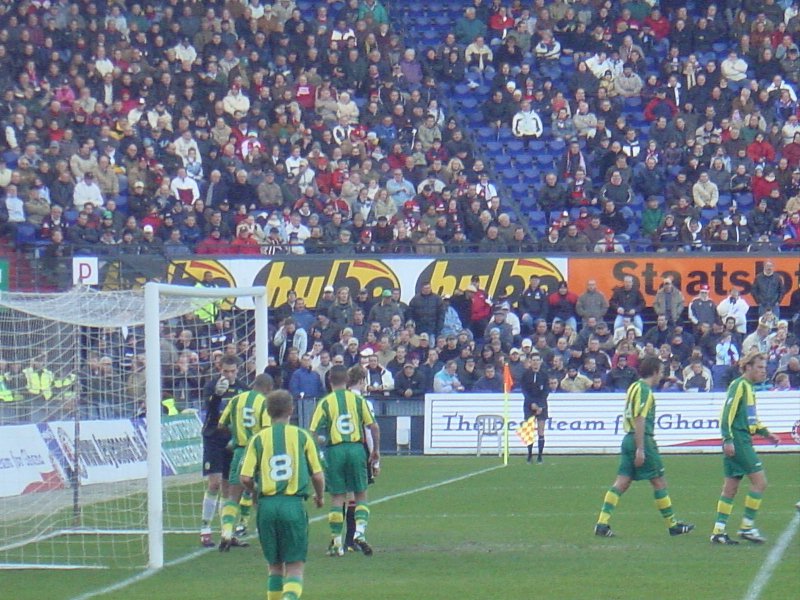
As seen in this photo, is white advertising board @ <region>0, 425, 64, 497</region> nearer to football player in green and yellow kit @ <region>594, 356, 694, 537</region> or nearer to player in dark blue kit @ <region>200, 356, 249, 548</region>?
player in dark blue kit @ <region>200, 356, 249, 548</region>

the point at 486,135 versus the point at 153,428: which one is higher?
the point at 486,135

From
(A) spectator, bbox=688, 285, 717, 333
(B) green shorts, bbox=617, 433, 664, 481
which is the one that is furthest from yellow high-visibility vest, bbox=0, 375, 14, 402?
(A) spectator, bbox=688, 285, 717, 333

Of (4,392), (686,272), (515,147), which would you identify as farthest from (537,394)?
(4,392)

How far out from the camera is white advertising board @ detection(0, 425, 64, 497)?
54.0 feet

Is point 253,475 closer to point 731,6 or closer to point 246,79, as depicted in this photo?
point 246,79

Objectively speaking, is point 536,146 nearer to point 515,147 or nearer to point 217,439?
point 515,147

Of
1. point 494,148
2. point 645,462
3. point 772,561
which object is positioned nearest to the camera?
point 772,561

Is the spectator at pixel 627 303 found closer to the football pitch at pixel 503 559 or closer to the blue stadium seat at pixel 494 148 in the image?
the blue stadium seat at pixel 494 148

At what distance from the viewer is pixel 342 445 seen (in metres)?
14.2

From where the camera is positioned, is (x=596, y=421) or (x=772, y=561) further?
(x=596, y=421)

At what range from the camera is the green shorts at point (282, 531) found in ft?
33.3

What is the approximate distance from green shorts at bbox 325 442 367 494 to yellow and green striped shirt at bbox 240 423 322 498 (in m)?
3.72

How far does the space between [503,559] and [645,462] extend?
6.94 feet

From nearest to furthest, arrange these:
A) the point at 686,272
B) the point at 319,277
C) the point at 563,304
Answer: the point at 563,304 < the point at 319,277 < the point at 686,272
